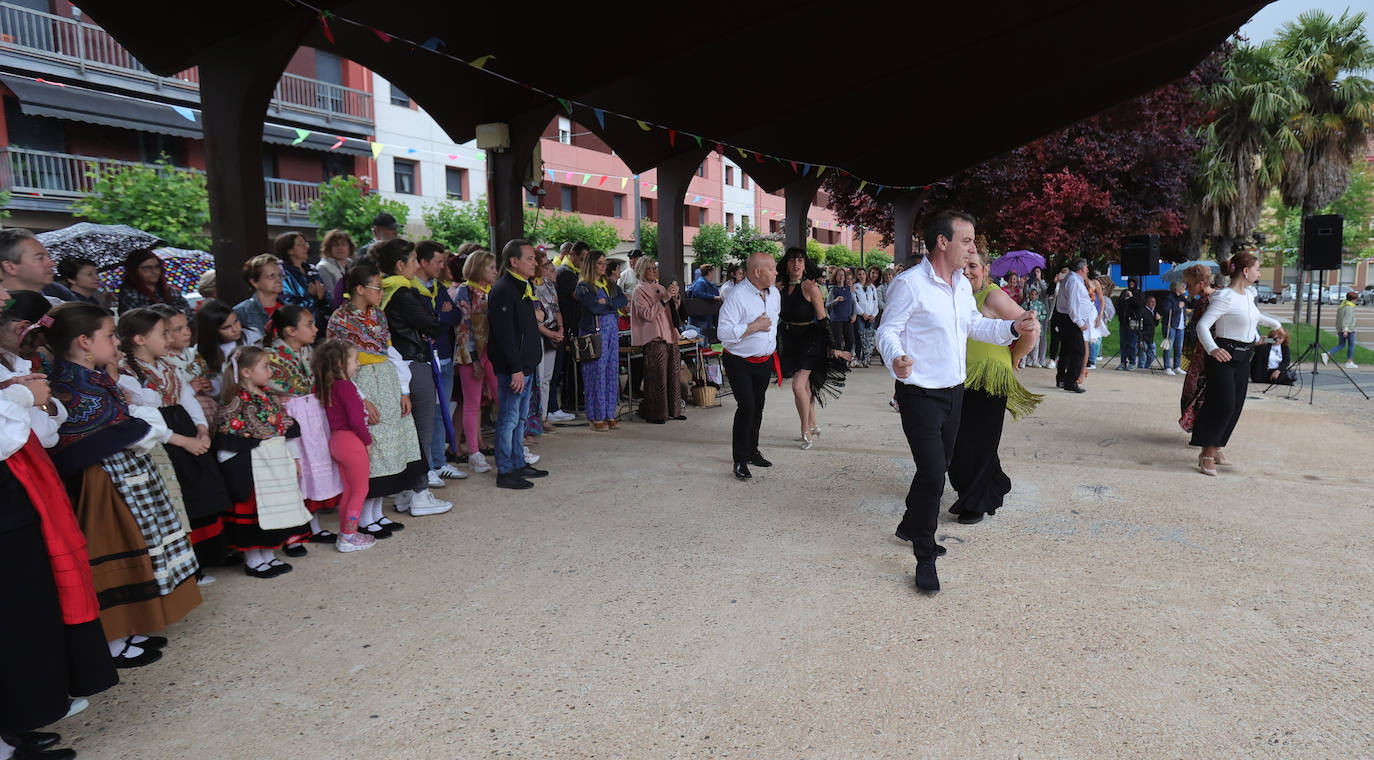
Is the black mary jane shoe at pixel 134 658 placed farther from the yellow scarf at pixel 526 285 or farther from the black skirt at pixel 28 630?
the yellow scarf at pixel 526 285

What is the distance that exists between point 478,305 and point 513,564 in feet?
8.86

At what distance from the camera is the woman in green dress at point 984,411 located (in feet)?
15.3

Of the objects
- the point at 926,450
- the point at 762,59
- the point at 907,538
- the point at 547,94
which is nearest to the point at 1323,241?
the point at 762,59

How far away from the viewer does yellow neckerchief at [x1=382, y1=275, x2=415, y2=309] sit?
16.3ft

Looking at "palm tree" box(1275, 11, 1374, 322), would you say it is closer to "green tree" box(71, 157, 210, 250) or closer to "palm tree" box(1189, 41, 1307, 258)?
"palm tree" box(1189, 41, 1307, 258)

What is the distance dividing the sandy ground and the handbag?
85.7 inches

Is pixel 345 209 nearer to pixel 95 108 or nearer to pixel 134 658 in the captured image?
pixel 95 108

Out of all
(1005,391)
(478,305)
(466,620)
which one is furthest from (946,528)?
(478,305)

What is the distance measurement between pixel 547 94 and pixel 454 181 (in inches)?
934

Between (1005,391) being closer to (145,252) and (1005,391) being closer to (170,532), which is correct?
(170,532)

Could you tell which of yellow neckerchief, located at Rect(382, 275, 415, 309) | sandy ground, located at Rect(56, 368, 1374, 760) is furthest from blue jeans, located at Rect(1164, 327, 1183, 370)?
yellow neckerchief, located at Rect(382, 275, 415, 309)

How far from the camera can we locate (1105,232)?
16578 mm

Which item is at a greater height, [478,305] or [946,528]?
[478,305]

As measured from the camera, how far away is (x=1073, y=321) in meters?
10.7
